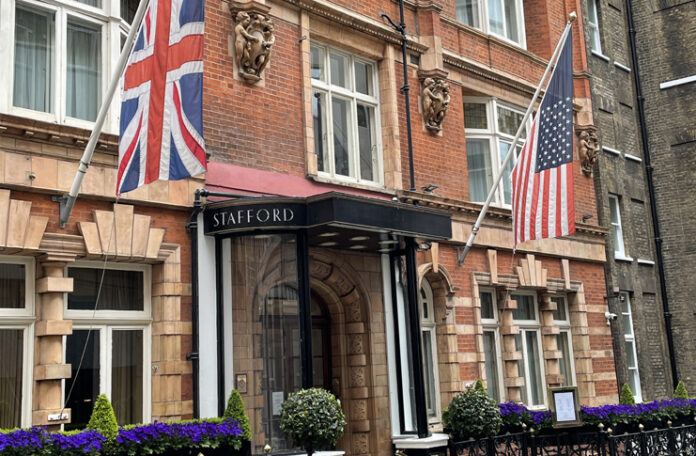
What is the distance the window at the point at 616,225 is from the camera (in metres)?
22.5

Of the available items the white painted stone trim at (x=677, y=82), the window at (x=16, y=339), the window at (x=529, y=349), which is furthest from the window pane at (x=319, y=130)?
the white painted stone trim at (x=677, y=82)

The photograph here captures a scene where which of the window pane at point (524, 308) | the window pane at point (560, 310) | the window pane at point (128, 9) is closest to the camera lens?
the window pane at point (128, 9)

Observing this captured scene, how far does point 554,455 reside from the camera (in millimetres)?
16984

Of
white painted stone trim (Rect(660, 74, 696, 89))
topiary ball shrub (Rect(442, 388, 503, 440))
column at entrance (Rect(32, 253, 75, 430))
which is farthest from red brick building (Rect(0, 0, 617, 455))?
white painted stone trim (Rect(660, 74, 696, 89))

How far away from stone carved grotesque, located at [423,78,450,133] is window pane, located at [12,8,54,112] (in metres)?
7.88

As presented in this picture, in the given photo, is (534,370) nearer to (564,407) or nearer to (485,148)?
(564,407)

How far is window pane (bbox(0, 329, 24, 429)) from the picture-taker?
9.61m

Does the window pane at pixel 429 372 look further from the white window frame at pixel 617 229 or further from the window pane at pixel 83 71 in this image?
the white window frame at pixel 617 229

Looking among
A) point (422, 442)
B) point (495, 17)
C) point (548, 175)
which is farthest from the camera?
point (495, 17)

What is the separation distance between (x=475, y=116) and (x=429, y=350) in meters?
5.71

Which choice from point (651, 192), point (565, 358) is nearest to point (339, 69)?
point (565, 358)

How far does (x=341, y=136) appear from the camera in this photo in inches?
593

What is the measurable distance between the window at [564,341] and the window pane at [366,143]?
682cm

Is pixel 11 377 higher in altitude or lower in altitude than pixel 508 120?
lower
